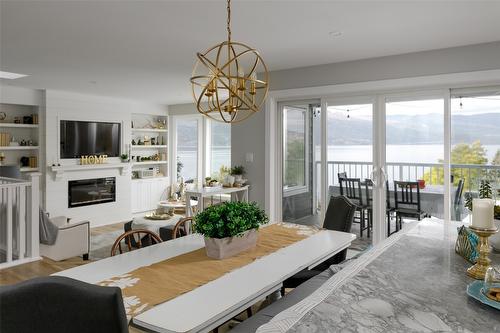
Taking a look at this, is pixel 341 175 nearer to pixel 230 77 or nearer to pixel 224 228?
pixel 224 228

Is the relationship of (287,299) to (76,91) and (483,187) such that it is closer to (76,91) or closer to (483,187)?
(483,187)

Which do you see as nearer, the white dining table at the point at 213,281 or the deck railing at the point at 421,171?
the white dining table at the point at 213,281

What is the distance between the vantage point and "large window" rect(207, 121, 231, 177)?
8.39 m

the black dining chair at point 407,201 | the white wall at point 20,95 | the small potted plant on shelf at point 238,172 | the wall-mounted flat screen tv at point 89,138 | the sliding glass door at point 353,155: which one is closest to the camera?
the black dining chair at point 407,201

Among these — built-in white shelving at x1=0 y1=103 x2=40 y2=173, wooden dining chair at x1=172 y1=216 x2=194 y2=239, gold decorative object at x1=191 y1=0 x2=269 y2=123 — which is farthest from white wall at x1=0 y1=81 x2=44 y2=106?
wooden dining chair at x1=172 y1=216 x2=194 y2=239

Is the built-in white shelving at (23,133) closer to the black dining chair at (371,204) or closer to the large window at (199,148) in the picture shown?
the large window at (199,148)

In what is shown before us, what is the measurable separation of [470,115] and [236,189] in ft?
9.65

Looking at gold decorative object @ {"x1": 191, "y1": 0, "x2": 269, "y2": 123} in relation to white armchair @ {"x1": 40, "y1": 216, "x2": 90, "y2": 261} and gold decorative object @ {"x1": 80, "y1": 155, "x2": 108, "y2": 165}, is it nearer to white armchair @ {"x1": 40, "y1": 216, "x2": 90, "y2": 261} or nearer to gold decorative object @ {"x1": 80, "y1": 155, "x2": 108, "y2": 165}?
white armchair @ {"x1": 40, "y1": 216, "x2": 90, "y2": 261}

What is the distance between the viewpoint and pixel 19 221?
14.0 ft

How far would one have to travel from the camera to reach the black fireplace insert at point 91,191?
22.7 ft

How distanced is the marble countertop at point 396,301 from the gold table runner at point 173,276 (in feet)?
2.47

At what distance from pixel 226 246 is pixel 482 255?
1.29m

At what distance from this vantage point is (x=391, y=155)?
448 cm

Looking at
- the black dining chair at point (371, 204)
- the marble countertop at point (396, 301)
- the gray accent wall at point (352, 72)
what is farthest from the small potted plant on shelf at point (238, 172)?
the marble countertop at point (396, 301)
